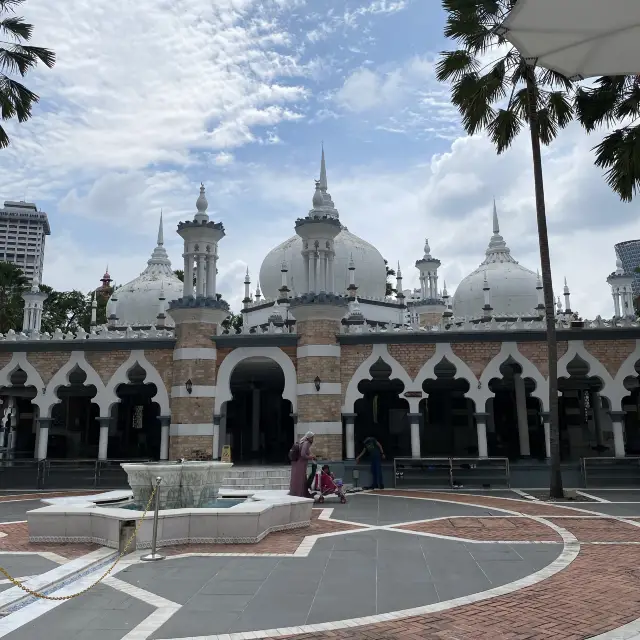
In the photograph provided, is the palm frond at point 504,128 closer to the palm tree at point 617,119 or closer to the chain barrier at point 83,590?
the palm tree at point 617,119

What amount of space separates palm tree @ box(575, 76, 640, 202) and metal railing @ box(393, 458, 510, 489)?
8354 mm

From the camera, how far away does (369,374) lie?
61.9 ft

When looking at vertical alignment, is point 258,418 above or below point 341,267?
below

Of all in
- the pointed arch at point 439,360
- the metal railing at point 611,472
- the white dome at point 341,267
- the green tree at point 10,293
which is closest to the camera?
the metal railing at point 611,472

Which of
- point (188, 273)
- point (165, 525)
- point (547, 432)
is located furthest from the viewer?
point (547, 432)

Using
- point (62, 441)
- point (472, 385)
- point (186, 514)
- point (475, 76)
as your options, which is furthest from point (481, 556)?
point (62, 441)

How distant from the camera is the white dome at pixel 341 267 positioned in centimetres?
2859

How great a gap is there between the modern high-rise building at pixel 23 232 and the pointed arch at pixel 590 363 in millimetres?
126082

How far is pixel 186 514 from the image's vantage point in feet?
29.5

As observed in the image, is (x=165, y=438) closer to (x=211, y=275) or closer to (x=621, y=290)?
(x=211, y=275)

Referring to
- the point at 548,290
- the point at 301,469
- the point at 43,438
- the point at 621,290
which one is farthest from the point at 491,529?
the point at 621,290

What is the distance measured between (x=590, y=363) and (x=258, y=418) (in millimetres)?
12786

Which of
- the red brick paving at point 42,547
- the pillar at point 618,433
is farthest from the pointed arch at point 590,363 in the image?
the red brick paving at point 42,547

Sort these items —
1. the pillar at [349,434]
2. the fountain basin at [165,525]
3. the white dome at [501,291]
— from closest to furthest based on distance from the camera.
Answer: the fountain basin at [165,525]
the pillar at [349,434]
the white dome at [501,291]
